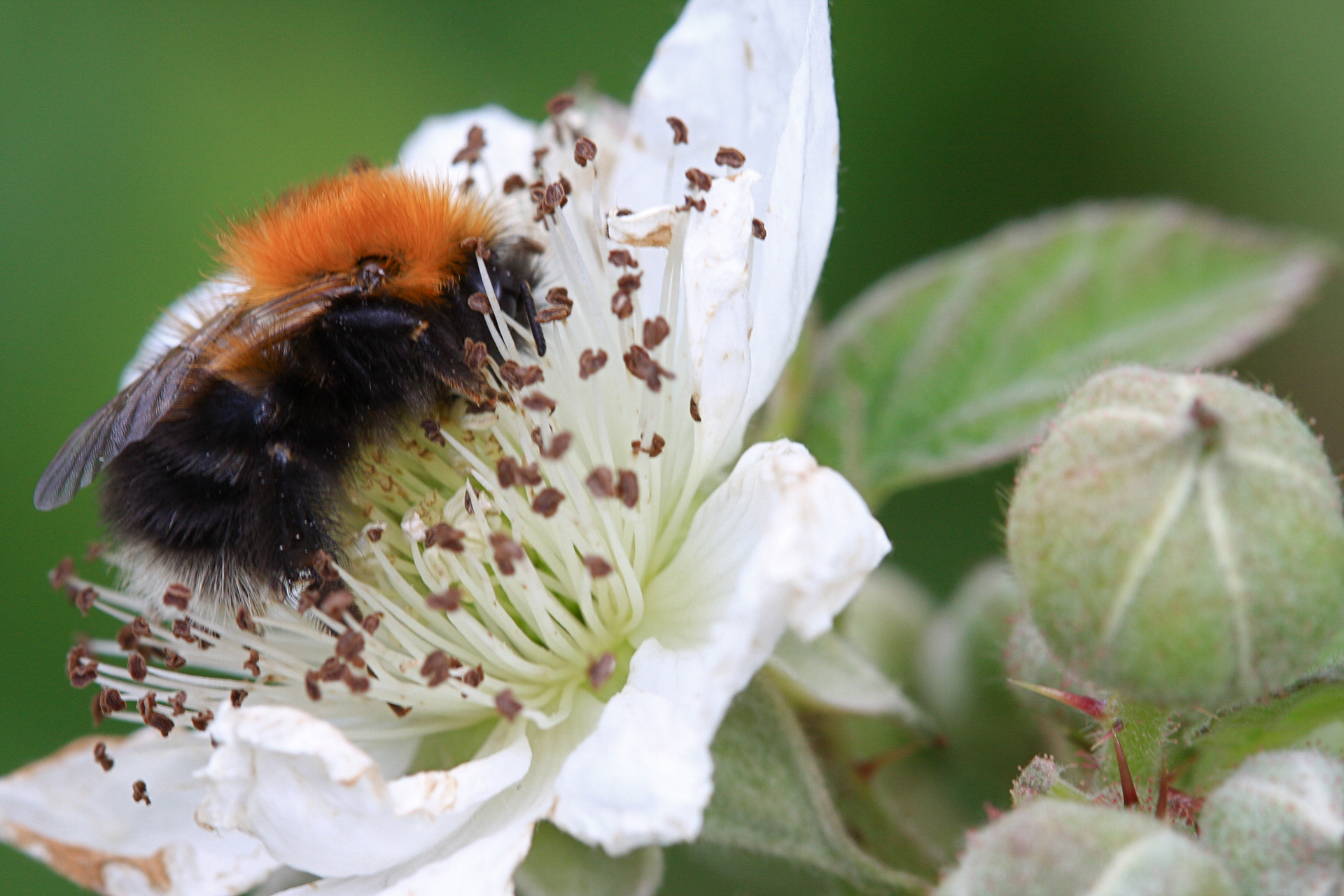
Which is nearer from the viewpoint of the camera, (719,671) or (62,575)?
(719,671)

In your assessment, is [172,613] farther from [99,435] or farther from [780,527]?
[780,527]

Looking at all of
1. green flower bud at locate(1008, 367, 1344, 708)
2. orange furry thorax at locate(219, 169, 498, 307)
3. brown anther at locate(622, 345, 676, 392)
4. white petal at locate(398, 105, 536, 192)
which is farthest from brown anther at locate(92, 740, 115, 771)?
green flower bud at locate(1008, 367, 1344, 708)

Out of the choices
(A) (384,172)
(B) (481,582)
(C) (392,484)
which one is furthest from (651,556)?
(A) (384,172)

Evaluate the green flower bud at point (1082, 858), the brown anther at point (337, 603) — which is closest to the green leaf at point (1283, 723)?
the green flower bud at point (1082, 858)

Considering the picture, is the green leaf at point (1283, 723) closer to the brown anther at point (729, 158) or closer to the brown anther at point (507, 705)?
the brown anther at point (507, 705)

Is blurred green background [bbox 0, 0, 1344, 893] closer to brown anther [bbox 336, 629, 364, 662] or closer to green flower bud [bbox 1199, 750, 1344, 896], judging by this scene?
brown anther [bbox 336, 629, 364, 662]

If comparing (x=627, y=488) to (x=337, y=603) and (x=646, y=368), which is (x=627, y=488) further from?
(x=337, y=603)

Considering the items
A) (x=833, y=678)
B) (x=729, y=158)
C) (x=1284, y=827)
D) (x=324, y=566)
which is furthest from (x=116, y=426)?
(x=1284, y=827)
